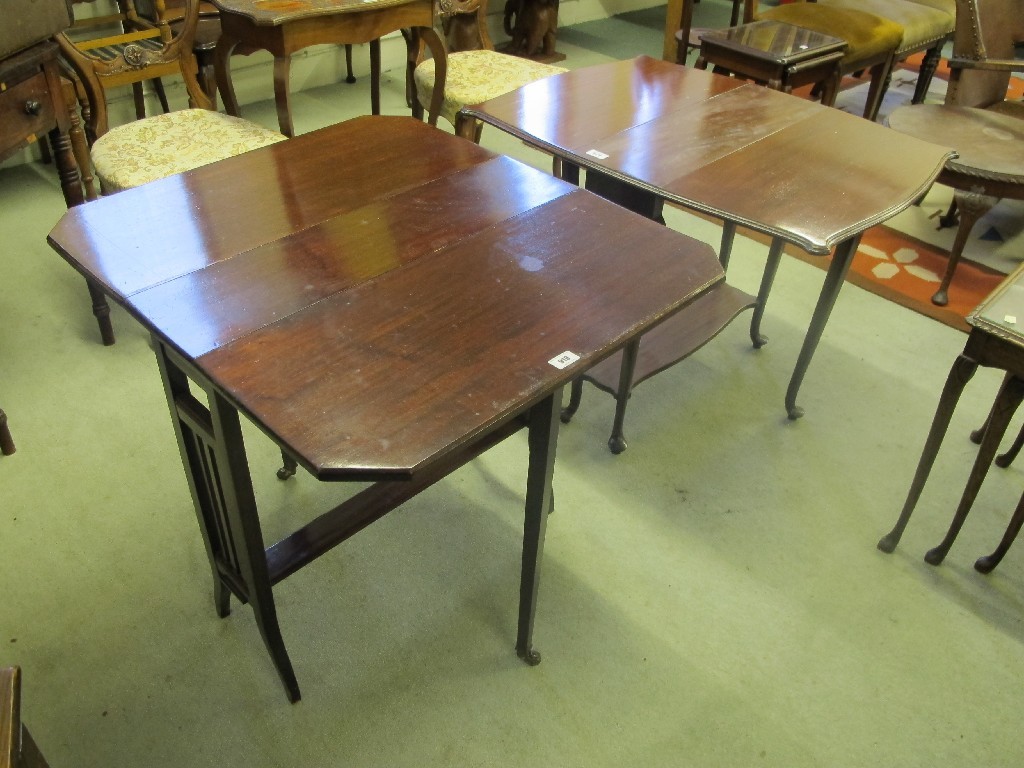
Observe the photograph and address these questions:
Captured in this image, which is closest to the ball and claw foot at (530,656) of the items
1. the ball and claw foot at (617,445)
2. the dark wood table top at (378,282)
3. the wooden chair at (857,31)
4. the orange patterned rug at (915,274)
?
the ball and claw foot at (617,445)

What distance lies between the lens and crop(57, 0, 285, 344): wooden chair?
208 centimetres

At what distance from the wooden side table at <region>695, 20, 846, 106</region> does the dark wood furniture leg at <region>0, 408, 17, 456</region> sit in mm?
2652

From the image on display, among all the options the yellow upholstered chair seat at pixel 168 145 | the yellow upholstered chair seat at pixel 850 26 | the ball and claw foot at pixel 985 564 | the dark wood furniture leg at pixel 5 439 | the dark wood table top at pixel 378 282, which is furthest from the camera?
the yellow upholstered chair seat at pixel 850 26

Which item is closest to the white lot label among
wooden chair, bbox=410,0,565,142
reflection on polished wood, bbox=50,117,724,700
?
reflection on polished wood, bbox=50,117,724,700

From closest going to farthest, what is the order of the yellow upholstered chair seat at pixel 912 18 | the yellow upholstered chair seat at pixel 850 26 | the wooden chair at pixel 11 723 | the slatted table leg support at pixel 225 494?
the wooden chair at pixel 11 723 < the slatted table leg support at pixel 225 494 < the yellow upholstered chair seat at pixel 850 26 < the yellow upholstered chair seat at pixel 912 18

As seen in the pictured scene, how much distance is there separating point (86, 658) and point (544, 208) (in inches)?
47.6

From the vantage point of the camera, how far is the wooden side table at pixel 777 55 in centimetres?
298

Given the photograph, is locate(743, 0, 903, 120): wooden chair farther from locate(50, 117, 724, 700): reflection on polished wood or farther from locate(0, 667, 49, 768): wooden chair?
locate(0, 667, 49, 768): wooden chair

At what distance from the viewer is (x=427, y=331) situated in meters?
1.13

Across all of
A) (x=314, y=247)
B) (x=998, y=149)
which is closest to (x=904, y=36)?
(x=998, y=149)

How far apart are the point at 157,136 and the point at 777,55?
6.97 feet

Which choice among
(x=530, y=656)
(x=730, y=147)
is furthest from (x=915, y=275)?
(x=530, y=656)

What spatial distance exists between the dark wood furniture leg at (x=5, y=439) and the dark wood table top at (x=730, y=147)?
53.3 inches

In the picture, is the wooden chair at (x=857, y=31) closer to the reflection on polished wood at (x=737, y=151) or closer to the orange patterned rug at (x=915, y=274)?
the orange patterned rug at (x=915, y=274)
